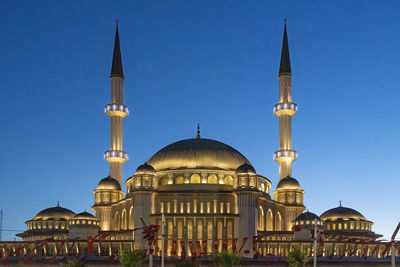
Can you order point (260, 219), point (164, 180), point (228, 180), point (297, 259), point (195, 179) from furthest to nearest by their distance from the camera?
point (164, 180) < point (228, 180) < point (195, 179) < point (260, 219) < point (297, 259)

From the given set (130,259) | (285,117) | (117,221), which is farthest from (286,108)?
(130,259)

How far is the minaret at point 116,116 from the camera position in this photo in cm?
10306

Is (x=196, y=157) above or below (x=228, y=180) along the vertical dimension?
above

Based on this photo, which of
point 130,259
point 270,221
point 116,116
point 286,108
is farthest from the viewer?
point 116,116

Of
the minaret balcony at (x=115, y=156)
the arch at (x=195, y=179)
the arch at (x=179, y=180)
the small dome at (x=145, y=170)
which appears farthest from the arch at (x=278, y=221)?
the minaret balcony at (x=115, y=156)

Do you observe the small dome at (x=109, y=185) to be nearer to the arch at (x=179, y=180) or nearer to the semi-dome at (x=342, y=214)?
the arch at (x=179, y=180)

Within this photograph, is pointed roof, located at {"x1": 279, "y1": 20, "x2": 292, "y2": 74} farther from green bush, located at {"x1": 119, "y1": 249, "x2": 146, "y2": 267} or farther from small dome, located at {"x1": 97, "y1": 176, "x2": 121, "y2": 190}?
green bush, located at {"x1": 119, "y1": 249, "x2": 146, "y2": 267}

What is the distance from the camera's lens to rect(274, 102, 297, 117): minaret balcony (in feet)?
342

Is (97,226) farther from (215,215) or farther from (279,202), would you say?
(279,202)

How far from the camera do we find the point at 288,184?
316ft

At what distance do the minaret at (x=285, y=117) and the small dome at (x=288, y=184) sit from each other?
4014mm

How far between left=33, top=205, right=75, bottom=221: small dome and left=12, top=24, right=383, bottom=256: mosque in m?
0.15

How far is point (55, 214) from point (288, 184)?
36.3m

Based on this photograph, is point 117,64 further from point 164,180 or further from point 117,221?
point 117,221
